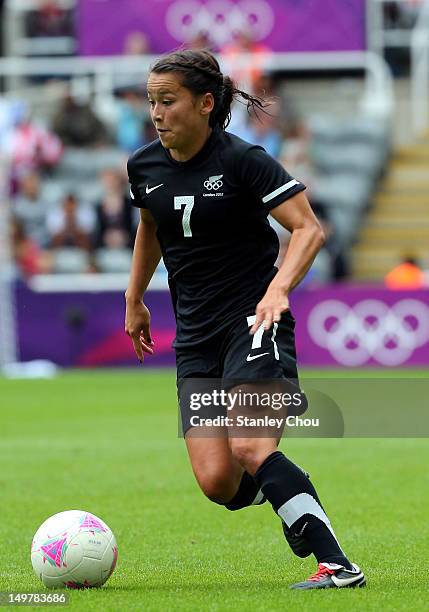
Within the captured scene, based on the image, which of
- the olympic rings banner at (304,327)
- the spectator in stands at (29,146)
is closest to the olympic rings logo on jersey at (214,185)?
the olympic rings banner at (304,327)

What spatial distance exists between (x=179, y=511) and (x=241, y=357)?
274 cm

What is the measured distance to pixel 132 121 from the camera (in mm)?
Answer: 22734

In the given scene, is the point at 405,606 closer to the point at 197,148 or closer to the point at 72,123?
the point at 197,148

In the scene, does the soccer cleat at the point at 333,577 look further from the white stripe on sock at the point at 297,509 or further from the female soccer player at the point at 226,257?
the white stripe on sock at the point at 297,509

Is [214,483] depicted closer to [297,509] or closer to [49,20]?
[297,509]

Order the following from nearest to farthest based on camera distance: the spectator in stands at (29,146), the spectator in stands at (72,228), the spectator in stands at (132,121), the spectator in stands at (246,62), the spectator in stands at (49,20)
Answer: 1. the spectator in stands at (72,228)
2. the spectator in stands at (246,62)
3. the spectator in stands at (29,146)
4. the spectator in stands at (132,121)
5. the spectator in stands at (49,20)

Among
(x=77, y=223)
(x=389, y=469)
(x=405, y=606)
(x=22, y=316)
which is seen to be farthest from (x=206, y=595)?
(x=77, y=223)

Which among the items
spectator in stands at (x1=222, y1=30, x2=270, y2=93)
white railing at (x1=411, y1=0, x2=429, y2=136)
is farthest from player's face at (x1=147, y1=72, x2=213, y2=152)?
white railing at (x1=411, y1=0, x2=429, y2=136)

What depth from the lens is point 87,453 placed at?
1154 centimetres

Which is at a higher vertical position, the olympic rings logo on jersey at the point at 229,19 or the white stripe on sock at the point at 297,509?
the olympic rings logo on jersey at the point at 229,19

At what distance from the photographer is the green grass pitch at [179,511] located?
5.93 metres

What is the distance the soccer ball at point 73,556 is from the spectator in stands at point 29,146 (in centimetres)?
1638

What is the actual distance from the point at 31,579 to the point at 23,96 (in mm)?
18771

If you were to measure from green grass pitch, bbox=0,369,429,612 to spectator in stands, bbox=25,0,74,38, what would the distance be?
11.3m
